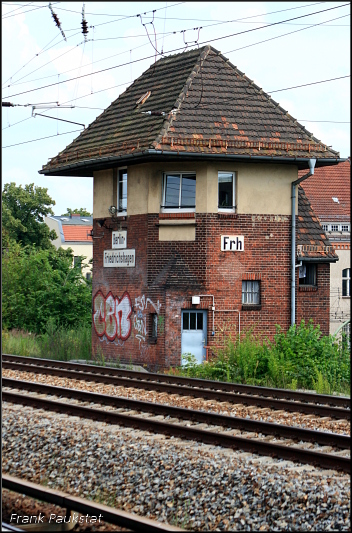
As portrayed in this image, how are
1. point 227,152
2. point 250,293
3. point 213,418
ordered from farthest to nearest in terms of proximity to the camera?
point 250,293
point 227,152
point 213,418

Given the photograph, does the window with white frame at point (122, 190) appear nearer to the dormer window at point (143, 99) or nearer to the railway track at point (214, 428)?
the dormer window at point (143, 99)

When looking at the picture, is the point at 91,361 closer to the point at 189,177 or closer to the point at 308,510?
the point at 189,177

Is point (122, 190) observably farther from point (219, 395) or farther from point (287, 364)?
point (219, 395)

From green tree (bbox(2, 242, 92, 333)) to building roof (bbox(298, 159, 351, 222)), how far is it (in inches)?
702

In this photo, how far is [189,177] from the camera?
21859mm

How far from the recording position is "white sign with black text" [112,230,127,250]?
23.0 meters

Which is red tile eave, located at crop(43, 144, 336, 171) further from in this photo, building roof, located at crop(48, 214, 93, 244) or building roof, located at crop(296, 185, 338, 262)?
building roof, located at crop(48, 214, 93, 244)

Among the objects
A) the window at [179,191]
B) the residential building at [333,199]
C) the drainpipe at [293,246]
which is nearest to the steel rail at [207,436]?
the window at [179,191]

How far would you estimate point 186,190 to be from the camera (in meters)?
21.8

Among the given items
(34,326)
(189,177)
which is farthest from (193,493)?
(34,326)

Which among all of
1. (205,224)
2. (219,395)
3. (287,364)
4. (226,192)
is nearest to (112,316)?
(205,224)

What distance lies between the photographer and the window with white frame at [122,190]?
2322 centimetres

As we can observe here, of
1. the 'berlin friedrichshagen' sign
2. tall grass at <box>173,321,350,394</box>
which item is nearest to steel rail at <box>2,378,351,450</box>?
tall grass at <box>173,321,350,394</box>

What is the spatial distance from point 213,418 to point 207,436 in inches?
58.1
